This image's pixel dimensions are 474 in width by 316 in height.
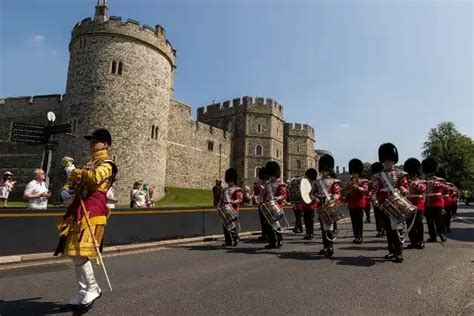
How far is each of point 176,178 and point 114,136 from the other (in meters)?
13.0

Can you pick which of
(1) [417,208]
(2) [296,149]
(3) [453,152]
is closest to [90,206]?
(1) [417,208]

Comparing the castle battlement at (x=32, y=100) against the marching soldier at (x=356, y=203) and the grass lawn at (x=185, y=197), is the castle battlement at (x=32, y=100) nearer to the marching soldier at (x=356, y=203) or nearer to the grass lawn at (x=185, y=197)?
the grass lawn at (x=185, y=197)

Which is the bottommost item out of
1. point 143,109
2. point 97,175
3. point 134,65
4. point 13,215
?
point 13,215

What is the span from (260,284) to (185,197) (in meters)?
33.8

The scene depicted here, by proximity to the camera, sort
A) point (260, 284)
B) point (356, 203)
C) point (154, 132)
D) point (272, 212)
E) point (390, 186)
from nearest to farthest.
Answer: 1. point (260, 284)
2. point (390, 186)
3. point (272, 212)
4. point (356, 203)
5. point (154, 132)

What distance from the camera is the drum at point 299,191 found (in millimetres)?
10836

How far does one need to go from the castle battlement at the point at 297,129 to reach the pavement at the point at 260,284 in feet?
181

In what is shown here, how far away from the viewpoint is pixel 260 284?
6266 millimetres

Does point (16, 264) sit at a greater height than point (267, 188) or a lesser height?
lesser

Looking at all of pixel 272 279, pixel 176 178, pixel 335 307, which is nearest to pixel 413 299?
pixel 335 307

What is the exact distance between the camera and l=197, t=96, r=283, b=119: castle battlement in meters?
56.6

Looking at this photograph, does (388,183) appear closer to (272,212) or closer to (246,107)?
(272,212)

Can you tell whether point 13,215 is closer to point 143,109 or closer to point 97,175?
point 97,175

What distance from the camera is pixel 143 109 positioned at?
34312mm
